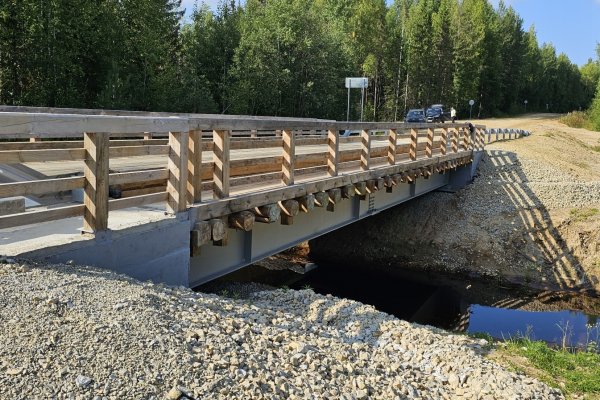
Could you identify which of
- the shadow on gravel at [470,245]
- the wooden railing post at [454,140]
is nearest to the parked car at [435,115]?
the shadow on gravel at [470,245]

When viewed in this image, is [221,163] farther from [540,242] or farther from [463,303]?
[540,242]

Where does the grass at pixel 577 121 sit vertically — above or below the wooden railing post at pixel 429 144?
above

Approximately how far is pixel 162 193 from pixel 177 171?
31 cm

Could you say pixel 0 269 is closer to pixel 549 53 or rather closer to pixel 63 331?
pixel 63 331

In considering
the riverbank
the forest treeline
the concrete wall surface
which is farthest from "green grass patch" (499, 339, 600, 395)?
the forest treeline

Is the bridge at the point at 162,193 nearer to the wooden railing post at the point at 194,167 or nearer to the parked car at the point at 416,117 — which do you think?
the wooden railing post at the point at 194,167

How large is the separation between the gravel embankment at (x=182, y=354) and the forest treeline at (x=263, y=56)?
24554 mm

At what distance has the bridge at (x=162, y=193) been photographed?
508 cm

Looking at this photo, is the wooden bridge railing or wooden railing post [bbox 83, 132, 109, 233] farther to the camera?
wooden railing post [bbox 83, 132, 109, 233]

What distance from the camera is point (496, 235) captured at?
20438mm

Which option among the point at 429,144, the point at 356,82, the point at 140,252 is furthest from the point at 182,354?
the point at 356,82

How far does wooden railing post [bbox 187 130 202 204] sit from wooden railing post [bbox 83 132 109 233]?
144 cm

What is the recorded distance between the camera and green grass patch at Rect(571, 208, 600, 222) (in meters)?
20.3

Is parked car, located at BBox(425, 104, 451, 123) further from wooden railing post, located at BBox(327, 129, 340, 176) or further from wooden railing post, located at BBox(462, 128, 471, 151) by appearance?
wooden railing post, located at BBox(327, 129, 340, 176)
